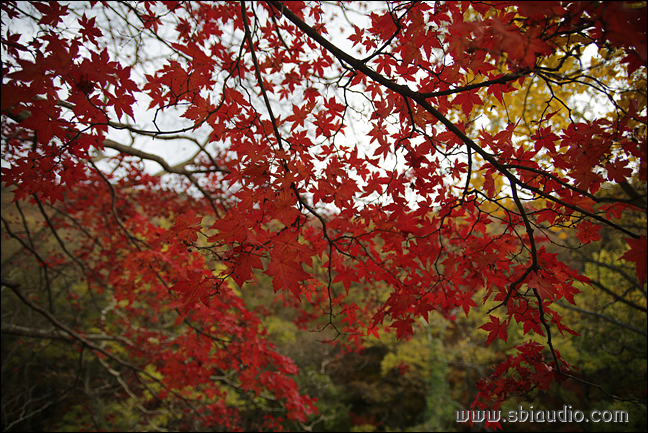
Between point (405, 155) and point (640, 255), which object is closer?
point (640, 255)

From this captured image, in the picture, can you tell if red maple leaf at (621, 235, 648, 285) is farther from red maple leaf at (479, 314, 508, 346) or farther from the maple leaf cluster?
red maple leaf at (479, 314, 508, 346)

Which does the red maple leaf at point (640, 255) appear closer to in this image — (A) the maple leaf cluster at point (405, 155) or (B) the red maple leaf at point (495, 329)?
(A) the maple leaf cluster at point (405, 155)

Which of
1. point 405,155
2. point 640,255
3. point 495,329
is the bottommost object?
point 495,329

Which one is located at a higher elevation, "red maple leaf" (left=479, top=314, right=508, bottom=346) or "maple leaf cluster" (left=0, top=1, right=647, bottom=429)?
"maple leaf cluster" (left=0, top=1, right=647, bottom=429)

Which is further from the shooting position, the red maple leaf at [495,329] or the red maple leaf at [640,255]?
the red maple leaf at [495,329]

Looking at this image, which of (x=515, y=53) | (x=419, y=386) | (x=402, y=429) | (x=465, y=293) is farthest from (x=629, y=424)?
(x=515, y=53)

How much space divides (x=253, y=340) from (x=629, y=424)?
30.6 feet

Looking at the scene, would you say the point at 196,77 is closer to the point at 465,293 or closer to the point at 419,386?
the point at 465,293

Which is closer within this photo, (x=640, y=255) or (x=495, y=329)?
(x=640, y=255)

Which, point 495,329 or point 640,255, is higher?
point 640,255

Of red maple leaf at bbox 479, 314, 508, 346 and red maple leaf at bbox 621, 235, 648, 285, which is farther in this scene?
red maple leaf at bbox 479, 314, 508, 346

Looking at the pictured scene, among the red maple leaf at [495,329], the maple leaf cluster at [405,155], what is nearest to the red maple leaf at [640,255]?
the maple leaf cluster at [405,155]

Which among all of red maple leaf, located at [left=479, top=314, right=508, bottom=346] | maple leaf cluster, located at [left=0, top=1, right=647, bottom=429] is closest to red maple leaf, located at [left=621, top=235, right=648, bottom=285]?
maple leaf cluster, located at [left=0, top=1, right=647, bottom=429]

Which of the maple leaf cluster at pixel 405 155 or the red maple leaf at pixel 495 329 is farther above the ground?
the maple leaf cluster at pixel 405 155
